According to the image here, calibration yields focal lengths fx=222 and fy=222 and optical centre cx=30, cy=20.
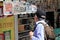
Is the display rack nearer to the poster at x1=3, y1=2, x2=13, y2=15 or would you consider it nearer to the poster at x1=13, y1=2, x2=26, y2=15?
the poster at x1=13, y1=2, x2=26, y2=15

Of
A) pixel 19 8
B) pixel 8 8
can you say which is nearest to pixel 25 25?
pixel 19 8

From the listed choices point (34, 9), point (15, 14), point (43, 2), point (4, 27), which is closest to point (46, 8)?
point (43, 2)

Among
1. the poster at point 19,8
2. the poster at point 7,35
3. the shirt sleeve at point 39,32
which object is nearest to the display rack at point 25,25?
the poster at point 19,8

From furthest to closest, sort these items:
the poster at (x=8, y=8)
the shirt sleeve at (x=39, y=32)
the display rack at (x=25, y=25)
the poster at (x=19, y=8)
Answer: the display rack at (x=25, y=25)
the poster at (x=19, y=8)
the poster at (x=8, y=8)
the shirt sleeve at (x=39, y=32)

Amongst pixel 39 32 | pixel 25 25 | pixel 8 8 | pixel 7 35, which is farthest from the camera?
pixel 25 25

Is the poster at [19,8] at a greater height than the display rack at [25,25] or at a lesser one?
greater

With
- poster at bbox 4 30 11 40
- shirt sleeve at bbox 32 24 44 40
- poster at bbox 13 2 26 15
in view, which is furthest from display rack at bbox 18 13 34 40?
shirt sleeve at bbox 32 24 44 40

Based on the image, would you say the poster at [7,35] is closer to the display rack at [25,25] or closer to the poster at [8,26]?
the poster at [8,26]

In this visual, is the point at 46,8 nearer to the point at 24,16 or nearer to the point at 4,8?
the point at 24,16

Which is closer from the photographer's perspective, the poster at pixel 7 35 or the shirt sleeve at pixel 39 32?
the shirt sleeve at pixel 39 32

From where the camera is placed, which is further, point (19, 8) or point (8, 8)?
point (19, 8)

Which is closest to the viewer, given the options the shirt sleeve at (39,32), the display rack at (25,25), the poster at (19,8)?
the shirt sleeve at (39,32)

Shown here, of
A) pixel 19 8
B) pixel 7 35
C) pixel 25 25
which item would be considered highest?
pixel 19 8

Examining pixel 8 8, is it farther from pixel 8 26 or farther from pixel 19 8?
pixel 8 26
